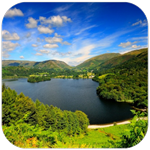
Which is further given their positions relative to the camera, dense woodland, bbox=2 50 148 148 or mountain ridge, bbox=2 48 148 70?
mountain ridge, bbox=2 48 148 70

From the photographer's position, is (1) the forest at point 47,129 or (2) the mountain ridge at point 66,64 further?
(2) the mountain ridge at point 66,64

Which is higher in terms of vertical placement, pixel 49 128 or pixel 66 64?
pixel 66 64

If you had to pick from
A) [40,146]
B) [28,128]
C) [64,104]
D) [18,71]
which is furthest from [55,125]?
[18,71]

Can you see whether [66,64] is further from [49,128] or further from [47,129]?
[49,128]

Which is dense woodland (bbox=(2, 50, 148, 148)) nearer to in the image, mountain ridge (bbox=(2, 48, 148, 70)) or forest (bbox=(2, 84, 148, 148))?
forest (bbox=(2, 84, 148, 148))

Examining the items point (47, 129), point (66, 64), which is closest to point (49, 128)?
point (47, 129)

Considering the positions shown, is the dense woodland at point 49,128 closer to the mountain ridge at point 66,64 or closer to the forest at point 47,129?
the forest at point 47,129

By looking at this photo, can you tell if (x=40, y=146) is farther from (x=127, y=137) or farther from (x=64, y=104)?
(x=64, y=104)

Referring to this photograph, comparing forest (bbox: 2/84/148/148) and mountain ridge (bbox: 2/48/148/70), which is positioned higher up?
mountain ridge (bbox: 2/48/148/70)

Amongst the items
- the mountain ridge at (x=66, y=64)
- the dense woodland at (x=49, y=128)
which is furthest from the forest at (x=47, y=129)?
the mountain ridge at (x=66, y=64)

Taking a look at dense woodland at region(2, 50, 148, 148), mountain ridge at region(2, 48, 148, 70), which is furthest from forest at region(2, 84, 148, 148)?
mountain ridge at region(2, 48, 148, 70)

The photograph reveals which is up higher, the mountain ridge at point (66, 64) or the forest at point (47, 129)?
the mountain ridge at point (66, 64)

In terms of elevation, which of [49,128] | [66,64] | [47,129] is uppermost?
[66,64]
